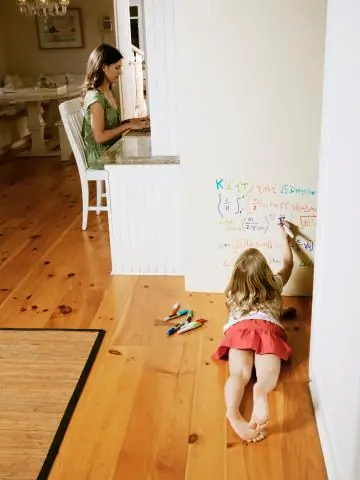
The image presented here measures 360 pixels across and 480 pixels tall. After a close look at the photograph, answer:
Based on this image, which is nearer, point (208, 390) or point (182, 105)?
point (208, 390)

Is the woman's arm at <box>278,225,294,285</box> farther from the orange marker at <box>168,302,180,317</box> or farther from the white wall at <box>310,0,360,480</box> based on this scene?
the white wall at <box>310,0,360,480</box>

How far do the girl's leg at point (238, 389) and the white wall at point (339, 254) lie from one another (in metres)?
0.23

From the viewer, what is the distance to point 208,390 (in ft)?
6.98

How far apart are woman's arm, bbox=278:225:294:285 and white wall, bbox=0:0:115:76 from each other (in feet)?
20.8

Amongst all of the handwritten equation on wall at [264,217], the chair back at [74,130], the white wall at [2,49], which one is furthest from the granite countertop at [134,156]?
the white wall at [2,49]

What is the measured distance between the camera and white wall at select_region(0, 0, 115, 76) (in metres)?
8.17

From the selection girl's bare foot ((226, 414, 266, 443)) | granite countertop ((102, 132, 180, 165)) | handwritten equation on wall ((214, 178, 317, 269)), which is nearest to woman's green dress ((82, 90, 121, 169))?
granite countertop ((102, 132, 180, 165))

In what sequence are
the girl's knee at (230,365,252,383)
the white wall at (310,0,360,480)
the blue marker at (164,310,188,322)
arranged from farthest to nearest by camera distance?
1. the blue marker at (164,310,188,322)
2. the girl's knee at (230,365,252,383)
3. the white wall at (310,0,360,480)

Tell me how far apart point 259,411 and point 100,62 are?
8.42 ft

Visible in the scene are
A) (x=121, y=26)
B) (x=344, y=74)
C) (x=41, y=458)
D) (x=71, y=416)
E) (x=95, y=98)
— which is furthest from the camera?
(x=121, y=26)

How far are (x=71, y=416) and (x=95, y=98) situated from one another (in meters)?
2.24

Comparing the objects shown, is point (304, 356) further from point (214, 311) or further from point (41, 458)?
point (41, 458)

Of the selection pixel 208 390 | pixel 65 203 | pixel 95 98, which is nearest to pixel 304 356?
pixel 208 390

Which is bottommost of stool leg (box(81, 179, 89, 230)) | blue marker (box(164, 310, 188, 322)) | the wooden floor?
the wooden floor
